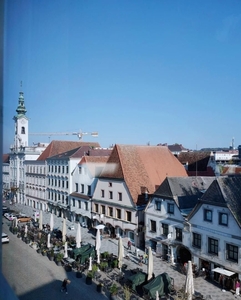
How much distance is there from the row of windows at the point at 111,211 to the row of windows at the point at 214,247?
223 cm

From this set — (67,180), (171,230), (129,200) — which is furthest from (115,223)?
(171,230)

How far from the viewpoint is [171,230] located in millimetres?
5172

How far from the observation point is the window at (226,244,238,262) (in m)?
3.91

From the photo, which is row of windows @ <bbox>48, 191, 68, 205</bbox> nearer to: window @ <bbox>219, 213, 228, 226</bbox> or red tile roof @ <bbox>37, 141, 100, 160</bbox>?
red tile roof @ <bbox>37, 141, 100, 160</bbox>

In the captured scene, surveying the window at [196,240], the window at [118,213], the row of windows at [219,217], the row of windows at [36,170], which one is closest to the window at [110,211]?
the window at [118,213]

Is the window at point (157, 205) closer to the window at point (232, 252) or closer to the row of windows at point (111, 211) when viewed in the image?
the row of windows at point (111, 211)

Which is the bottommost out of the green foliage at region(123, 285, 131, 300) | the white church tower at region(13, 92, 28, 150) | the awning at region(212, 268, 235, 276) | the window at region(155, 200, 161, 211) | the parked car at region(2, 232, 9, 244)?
the green foliage at region(123, 285, 131, 300)

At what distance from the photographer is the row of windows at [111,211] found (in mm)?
6648

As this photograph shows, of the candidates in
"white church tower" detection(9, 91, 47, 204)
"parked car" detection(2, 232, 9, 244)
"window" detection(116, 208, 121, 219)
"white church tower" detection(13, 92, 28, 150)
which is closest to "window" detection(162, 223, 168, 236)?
"window" detection(116, 208, 121, 219)

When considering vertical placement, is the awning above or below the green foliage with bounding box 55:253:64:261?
above

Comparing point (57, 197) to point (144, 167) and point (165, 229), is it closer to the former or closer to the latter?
point (144, 167)

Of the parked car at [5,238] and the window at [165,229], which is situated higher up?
the parked car at [5,238]

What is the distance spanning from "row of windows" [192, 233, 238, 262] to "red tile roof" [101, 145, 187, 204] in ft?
5.91

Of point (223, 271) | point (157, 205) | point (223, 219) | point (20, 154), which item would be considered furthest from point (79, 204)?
point (223, 271)
